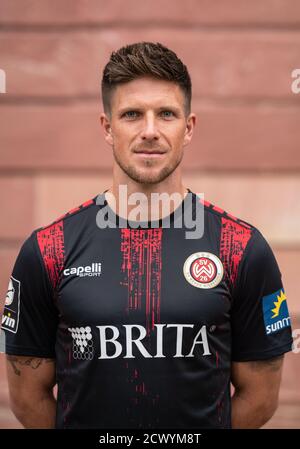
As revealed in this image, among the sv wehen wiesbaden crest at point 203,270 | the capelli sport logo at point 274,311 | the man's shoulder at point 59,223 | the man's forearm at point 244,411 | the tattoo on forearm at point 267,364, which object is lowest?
the man's forearm at point 244,411

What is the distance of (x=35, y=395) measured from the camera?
9.96 ft

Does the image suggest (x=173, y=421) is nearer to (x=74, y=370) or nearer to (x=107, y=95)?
(x=74, y=370)

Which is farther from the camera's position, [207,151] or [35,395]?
[207,151]

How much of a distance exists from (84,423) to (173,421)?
39 centimetres

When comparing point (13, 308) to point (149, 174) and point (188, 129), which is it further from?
point (188, 129)

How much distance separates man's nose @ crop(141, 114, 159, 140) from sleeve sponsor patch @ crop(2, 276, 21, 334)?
869mm

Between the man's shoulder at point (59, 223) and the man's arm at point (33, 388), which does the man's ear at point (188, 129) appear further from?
the man's arm at point (33, 388)

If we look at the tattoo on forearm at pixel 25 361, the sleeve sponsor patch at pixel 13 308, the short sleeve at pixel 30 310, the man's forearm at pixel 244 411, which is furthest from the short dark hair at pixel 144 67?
the man's forearm at pixel 244 411

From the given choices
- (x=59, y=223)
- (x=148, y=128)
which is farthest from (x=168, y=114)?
(x=59, y=223)

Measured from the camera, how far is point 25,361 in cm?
296

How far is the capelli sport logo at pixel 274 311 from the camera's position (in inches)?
113

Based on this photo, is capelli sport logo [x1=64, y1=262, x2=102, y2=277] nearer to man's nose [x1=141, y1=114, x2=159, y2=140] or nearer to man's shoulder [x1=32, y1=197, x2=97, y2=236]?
man's shoulder [x1=32, y1=197, x2=97, y2=236]

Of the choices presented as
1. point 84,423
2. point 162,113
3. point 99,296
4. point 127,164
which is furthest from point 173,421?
point 162,113

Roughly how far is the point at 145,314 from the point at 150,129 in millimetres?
778
